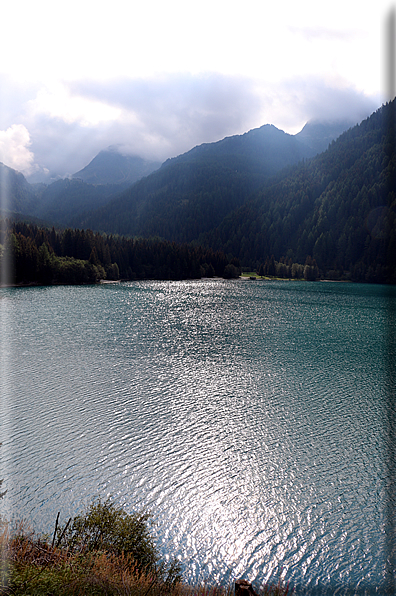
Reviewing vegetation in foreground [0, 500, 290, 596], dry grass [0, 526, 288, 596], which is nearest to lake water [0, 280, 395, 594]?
vegetation in foreground [0, 500, 290, 596]

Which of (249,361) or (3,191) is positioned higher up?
(3,191)

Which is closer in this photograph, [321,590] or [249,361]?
[321,590]

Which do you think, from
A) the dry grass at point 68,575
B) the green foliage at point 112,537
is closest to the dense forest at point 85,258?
the green foliage at point 112,537

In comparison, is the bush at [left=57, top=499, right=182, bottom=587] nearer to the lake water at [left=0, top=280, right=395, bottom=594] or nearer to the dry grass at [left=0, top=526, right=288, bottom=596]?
the dry grass at [left=0, top=526, right=288, bottom=596]

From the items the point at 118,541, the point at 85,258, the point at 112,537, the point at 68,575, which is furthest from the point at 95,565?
the point at 85,258

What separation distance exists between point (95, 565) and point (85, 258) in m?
162

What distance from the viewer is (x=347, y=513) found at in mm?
14445

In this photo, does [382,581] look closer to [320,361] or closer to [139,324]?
[320,361]

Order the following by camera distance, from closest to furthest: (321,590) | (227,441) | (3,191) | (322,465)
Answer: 1. (3,191)
2. (321,590)
3. (322,465)
4. (227,441)

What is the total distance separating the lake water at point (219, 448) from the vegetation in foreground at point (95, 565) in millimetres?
1778

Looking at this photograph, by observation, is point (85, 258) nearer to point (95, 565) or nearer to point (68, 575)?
point (95, 565)

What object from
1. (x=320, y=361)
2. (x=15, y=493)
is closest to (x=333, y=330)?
(x=320, y=361)

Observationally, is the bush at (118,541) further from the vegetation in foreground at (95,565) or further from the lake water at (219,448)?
the lake water at (219,448)

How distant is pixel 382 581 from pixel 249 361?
25800mm
